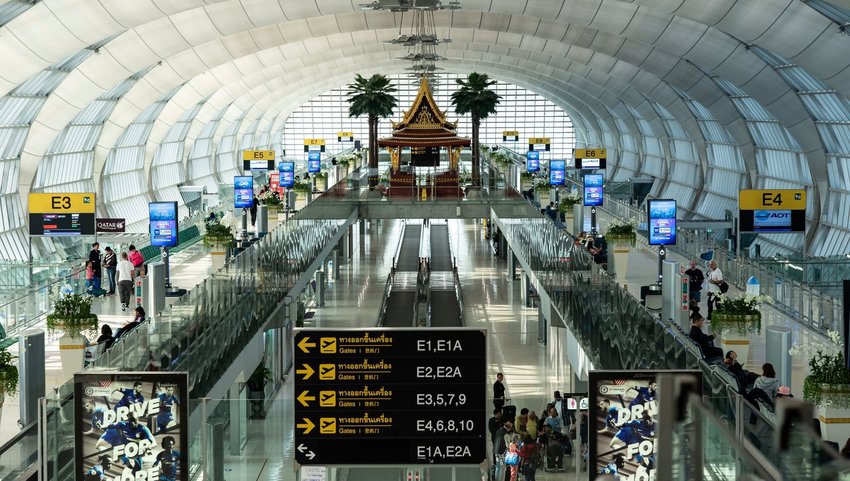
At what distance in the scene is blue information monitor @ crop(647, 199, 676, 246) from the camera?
30453 mm

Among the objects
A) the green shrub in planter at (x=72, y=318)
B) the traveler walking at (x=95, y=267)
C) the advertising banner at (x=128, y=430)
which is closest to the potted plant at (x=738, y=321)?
the green shrub in planter at (x=72, y=318)

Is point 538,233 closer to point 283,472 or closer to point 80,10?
point 80,10

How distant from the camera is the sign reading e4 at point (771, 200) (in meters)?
30.2

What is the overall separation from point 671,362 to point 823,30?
Result: 90.3 feet

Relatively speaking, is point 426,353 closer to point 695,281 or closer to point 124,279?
point 124,279

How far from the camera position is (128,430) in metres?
10.6

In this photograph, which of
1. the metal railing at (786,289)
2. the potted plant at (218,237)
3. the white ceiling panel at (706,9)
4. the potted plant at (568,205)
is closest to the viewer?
the metal railing at (786,289)

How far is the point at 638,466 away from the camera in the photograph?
34.1 feet

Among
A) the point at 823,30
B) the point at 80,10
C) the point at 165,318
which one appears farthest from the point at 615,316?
the point at 80,10

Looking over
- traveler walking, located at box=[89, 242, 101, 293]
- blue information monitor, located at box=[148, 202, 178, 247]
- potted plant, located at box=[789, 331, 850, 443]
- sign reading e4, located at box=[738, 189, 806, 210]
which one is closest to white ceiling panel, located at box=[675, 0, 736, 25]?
sign reading e4, located at box=[738, 189, 806, 210]

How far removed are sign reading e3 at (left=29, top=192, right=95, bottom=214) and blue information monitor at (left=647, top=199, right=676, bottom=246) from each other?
1518 cm

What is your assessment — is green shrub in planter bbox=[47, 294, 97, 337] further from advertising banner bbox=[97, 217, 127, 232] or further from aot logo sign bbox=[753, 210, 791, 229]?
aot logo sign bbox=[753, 210, 791, 229]

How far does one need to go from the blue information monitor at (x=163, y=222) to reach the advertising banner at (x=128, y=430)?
20.1 metres

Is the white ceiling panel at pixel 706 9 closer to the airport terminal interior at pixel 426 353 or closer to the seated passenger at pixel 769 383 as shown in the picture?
the airport terminal interior at pixel 426 353
